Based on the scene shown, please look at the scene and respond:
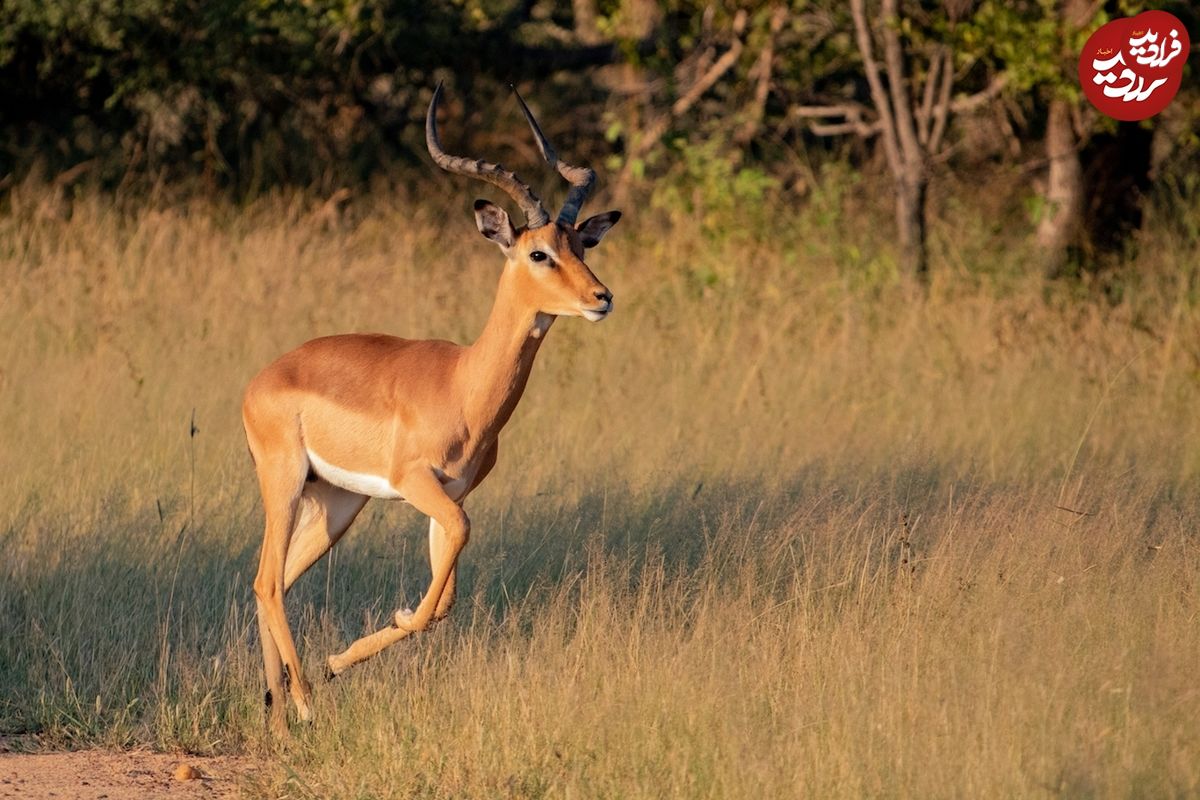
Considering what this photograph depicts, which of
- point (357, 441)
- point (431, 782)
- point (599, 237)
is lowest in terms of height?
point (431, 782)

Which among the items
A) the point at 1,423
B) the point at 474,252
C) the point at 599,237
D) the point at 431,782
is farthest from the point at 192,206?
the point at 431,782

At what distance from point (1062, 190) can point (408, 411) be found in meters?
7.79

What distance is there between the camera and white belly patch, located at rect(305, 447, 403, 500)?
5.14 m

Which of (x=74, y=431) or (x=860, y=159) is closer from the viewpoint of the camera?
(x=74, y=431)

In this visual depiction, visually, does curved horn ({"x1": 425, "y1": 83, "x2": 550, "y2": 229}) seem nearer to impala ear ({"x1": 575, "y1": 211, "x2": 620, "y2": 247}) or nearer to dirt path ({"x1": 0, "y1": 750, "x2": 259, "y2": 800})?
impala ear ({"x1": 575, "y1": 211, "x2": 620, "y2": 247})

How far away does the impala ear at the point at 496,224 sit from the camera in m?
5.41

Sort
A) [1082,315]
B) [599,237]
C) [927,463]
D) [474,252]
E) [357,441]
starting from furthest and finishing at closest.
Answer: [474,252]
[1082,315]
[927,463]
[599,237]
[357,441]

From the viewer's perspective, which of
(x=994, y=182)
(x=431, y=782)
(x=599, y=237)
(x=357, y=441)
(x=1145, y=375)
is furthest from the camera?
(x=994, y=182)

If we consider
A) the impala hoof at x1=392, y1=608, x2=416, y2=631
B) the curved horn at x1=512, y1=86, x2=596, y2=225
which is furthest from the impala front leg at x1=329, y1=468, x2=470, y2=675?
the curved horn at x1=512, y1=86, x2=596, y2=225

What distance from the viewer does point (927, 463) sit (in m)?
7.63

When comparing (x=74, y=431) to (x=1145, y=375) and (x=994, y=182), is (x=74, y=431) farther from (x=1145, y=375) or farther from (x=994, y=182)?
(x=994, y=182)

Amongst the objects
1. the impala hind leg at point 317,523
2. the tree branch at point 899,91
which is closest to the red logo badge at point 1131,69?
the tree branch at point 899,91

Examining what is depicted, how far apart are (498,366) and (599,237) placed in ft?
2.31

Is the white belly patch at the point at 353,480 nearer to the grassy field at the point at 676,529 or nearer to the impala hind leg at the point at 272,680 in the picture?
the impala hind leg at the point at 272,680
